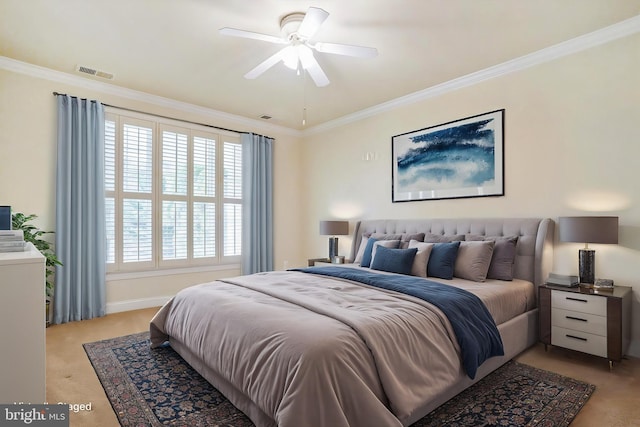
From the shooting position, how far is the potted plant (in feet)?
11.3

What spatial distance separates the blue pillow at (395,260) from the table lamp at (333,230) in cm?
141

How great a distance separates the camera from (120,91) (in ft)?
14.0

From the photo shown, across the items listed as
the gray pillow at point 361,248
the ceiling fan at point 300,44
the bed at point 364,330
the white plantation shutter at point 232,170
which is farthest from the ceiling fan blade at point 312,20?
the white plantation shutter at point 232,170

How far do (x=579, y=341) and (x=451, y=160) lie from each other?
2162 mm

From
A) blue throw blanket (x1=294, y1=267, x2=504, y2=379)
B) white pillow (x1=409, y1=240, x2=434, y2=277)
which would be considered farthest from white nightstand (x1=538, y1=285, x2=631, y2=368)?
white pillow (x1=409, y1=240, x2=434, y2=277)

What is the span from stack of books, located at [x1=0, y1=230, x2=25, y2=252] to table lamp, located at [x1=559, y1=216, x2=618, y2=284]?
3.87m

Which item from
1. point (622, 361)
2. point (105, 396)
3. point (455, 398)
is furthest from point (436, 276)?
point (105, 396)

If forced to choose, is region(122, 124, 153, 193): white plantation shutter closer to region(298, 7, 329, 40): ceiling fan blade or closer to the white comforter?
the white comforter

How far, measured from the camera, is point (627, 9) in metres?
2.69

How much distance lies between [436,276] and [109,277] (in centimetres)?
385

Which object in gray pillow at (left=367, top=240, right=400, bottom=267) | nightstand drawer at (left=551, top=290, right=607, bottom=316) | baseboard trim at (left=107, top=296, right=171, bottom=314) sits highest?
gray pillow at (left=367, top=240, right=400, bottom=267)

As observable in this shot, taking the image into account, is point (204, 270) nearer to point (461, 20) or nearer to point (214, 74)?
point (214, 74)

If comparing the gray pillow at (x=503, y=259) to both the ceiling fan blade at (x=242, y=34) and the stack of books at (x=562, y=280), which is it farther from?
the ceiling fan blade at (x=242, y=34)

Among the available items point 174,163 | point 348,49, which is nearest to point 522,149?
point 348,49
